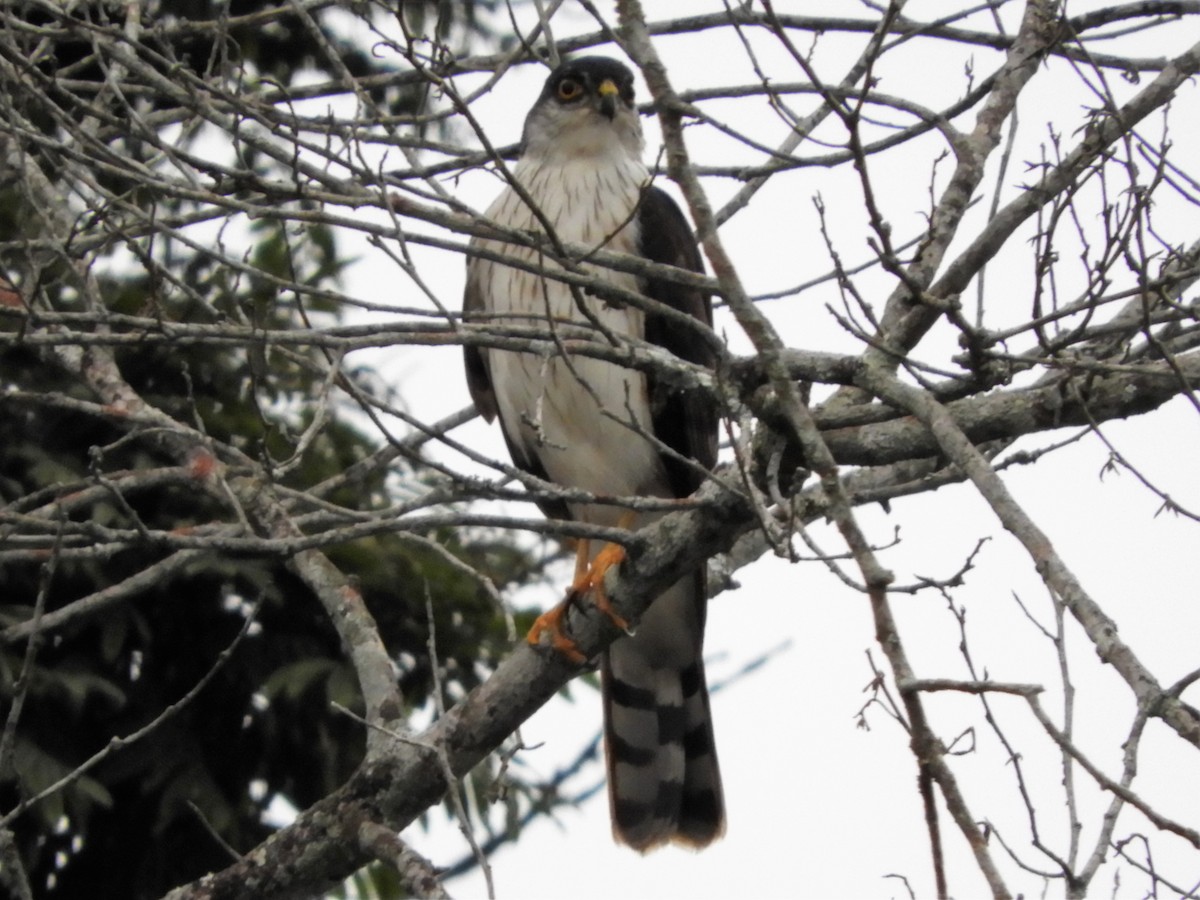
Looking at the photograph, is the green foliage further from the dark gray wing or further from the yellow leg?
the yellow leg

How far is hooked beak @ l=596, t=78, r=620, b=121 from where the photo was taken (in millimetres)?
5141

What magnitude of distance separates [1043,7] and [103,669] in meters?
4.18

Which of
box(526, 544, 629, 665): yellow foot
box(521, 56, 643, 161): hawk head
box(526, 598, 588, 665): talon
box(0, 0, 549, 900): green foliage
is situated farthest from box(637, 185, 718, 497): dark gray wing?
box(0, 0, 549, 900): green foliage

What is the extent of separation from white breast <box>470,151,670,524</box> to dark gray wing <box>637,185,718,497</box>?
0.05 metres

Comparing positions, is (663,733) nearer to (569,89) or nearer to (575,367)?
(575,367)

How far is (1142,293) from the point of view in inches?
113

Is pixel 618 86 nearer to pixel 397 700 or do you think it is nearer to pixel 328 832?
pixel 397 700

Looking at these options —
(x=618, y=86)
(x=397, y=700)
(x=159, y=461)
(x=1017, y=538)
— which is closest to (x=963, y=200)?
(x=1017, y=538)

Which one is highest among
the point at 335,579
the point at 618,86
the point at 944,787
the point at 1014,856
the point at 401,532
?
the point at 618,86

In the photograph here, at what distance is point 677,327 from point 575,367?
1.03ft

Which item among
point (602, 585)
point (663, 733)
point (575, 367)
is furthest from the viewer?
point (663, 733)

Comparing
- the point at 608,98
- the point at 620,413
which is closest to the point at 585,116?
the point at 608,98

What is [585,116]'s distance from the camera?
5.18 metres

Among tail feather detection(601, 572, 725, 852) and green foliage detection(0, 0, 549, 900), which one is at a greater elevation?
green foliage detection(0, 0, 549, 900)
